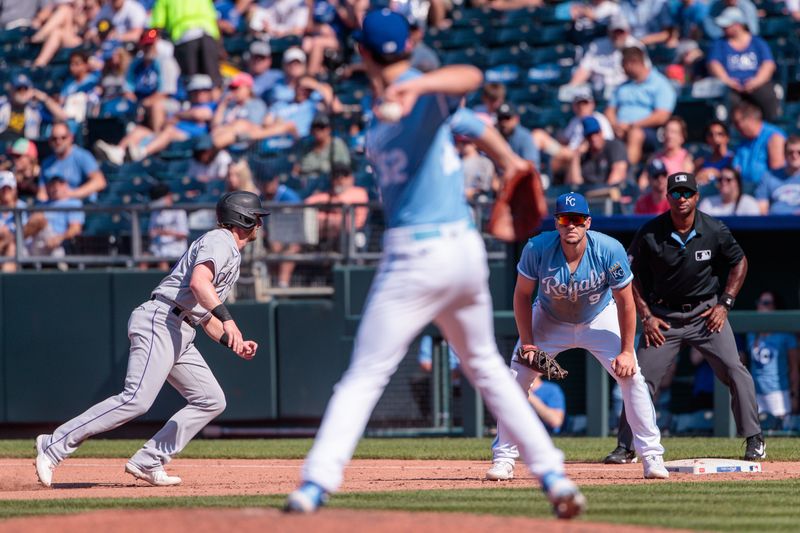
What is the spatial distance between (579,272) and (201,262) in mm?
2255

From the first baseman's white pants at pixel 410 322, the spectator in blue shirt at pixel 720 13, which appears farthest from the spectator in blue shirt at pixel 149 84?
the first baseman's white pants at pixel 410 322

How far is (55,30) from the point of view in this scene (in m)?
20.2

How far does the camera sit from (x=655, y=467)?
26.2 feet

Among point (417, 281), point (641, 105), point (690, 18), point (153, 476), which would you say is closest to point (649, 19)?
point (690, 18)

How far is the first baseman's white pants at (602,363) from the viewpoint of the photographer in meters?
7.87

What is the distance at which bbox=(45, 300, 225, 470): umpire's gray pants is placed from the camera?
8.15 m

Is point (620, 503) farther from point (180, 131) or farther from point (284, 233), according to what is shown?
point (180, 131)

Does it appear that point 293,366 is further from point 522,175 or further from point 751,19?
point 522,175

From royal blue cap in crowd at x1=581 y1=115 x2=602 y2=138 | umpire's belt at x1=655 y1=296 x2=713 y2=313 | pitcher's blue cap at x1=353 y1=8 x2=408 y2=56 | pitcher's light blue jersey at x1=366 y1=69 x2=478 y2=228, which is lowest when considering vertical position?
umpire's belt at x1=655 y1=296 x2=713 y2=313

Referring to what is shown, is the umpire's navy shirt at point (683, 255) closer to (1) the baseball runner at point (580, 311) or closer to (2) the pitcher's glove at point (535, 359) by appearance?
(1) the baseball runner at point (580, 311)

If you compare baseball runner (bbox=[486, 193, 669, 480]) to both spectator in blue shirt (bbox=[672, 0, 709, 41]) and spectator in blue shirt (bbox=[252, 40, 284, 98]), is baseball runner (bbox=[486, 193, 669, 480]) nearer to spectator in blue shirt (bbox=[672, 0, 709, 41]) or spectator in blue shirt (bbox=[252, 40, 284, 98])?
spectator in blue shirt (bbox=[672, 0, 709, 41])

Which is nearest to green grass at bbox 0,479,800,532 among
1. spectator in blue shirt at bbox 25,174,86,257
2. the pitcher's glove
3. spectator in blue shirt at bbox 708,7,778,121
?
the pitcher's glove

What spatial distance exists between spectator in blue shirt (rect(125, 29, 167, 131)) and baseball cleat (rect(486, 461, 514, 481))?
1008cm

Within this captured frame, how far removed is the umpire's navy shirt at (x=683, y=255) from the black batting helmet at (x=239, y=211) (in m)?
2.78
